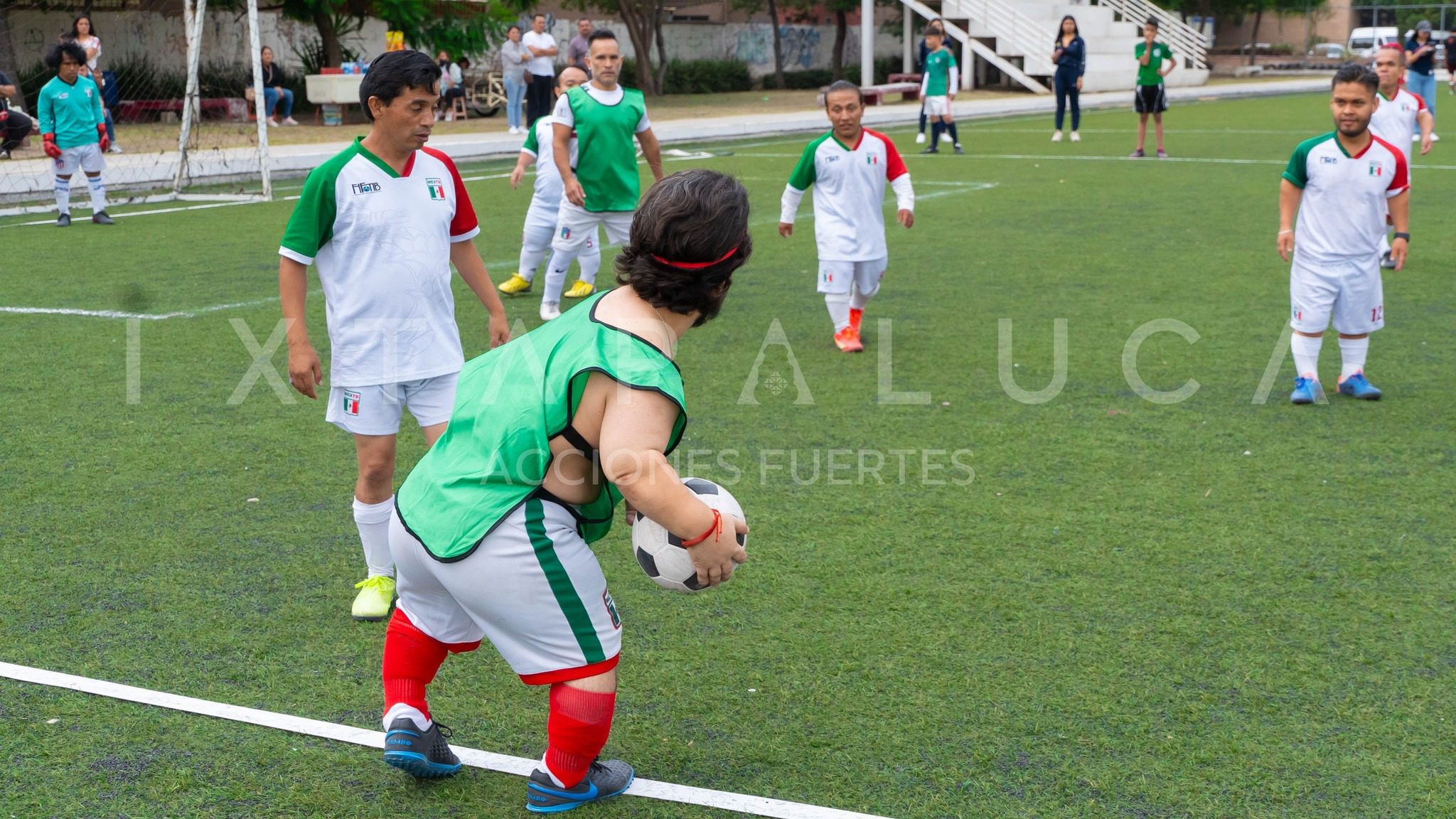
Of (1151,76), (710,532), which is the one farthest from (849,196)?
(1151,76)

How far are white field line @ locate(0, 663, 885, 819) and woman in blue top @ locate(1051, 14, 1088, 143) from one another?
20640 millimetres

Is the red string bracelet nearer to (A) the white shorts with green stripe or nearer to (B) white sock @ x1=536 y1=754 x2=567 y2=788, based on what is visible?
(A) the white shorts with green stripe

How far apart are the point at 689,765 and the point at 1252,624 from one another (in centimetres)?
198

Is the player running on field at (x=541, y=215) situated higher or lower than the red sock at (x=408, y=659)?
higher

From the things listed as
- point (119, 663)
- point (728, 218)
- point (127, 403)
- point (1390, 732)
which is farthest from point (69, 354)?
point (1390, 732)

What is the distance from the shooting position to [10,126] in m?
17.5

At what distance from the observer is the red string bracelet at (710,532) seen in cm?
283

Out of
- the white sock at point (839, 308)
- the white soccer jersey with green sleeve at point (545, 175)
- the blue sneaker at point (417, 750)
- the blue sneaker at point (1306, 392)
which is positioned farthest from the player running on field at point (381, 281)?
the white soccer jersey with green sleeve at point (545, 175)

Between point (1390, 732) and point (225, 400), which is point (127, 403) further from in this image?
point (1390, 732)

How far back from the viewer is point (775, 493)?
19.2ft

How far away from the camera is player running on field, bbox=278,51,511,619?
431 cm

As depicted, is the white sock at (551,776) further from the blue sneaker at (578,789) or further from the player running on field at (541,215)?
the player running on field at (541,215)

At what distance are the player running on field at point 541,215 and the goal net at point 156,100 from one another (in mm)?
7109

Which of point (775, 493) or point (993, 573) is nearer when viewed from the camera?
point (993, 573)
